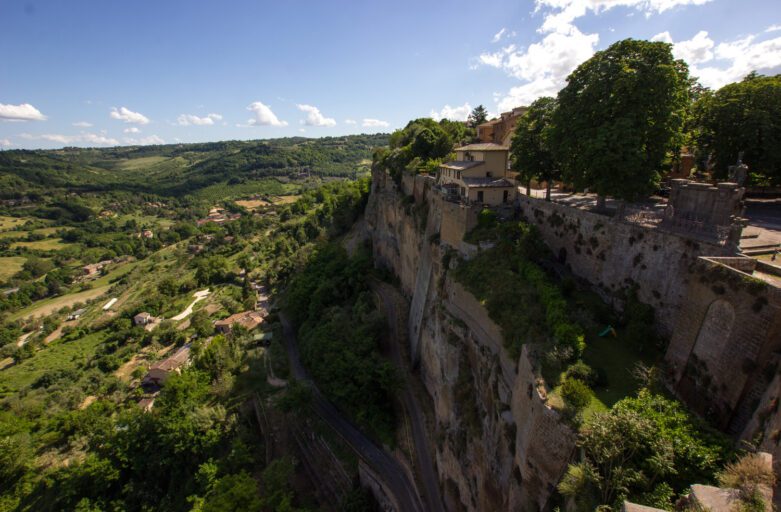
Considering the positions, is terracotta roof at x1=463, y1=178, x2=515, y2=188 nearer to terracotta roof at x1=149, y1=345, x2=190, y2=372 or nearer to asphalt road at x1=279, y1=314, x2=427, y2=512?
asphalt road at x1=279, y1=314, x2=427, y2=512

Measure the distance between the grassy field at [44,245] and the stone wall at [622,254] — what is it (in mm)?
197786

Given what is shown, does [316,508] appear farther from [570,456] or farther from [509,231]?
[509,231]

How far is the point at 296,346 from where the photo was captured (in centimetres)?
5053

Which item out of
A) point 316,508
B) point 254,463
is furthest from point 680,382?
point 254,463

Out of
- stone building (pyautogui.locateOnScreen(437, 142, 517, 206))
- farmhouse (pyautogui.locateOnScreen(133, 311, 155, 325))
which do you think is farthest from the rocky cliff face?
farmhouse (pyautogui.locateOnScreen(133, 311, 155, 325))

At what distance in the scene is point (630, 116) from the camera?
19484 mm

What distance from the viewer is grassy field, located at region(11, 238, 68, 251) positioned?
147375 mm

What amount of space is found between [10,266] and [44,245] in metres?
23.0

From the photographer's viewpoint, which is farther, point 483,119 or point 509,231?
point 483,119

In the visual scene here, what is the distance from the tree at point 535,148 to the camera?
91.8 ft

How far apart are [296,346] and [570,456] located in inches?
1677

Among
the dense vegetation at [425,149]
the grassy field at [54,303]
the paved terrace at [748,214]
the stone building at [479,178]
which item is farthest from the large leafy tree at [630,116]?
the grassy field at [54,303]

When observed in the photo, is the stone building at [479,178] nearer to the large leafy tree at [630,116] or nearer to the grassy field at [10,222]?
the large leafy tree at [630,116]

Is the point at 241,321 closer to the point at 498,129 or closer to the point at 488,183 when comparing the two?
the point at 488,183
